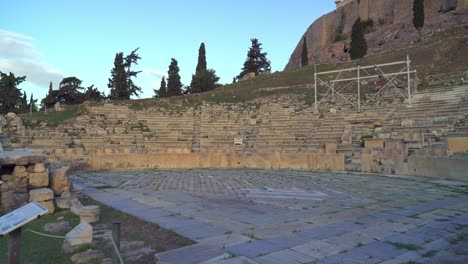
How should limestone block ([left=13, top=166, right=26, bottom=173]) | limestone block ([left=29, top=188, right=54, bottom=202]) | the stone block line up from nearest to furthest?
limestone block ([left=29, top=188, right=54, bottom=202]) → limestone block ([left=13, top=166, right=26, bottom=173]) → the stone block

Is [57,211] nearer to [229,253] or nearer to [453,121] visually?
[229,253]

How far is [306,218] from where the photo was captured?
6.72 meters

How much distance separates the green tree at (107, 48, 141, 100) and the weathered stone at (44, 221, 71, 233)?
35.1 meters

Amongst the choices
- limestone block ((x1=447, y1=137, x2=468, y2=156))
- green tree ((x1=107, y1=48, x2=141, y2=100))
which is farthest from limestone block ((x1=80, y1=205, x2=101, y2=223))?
green tree ((x1=107, y1=48, x2=141, y2=100))

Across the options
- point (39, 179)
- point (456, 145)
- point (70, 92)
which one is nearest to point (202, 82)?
point (70, 92)

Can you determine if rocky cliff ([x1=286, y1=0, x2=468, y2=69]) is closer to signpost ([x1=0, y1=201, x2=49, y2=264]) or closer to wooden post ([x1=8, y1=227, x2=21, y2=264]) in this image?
signpost ([x1=0, y1=201, x2=49, y2=264])

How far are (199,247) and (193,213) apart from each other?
7.62 feet

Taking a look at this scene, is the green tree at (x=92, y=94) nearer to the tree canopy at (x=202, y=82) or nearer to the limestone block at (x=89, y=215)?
the tree canopy at (x=202, y=82)

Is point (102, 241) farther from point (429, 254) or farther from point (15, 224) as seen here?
point (429, 254)

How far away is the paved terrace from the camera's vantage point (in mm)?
4660

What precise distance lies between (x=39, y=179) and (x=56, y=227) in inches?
105

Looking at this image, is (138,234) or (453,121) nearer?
(138,234)

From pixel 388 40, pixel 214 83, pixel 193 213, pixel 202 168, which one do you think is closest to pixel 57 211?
pixel 193 213

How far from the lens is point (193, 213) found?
7.23 meters
